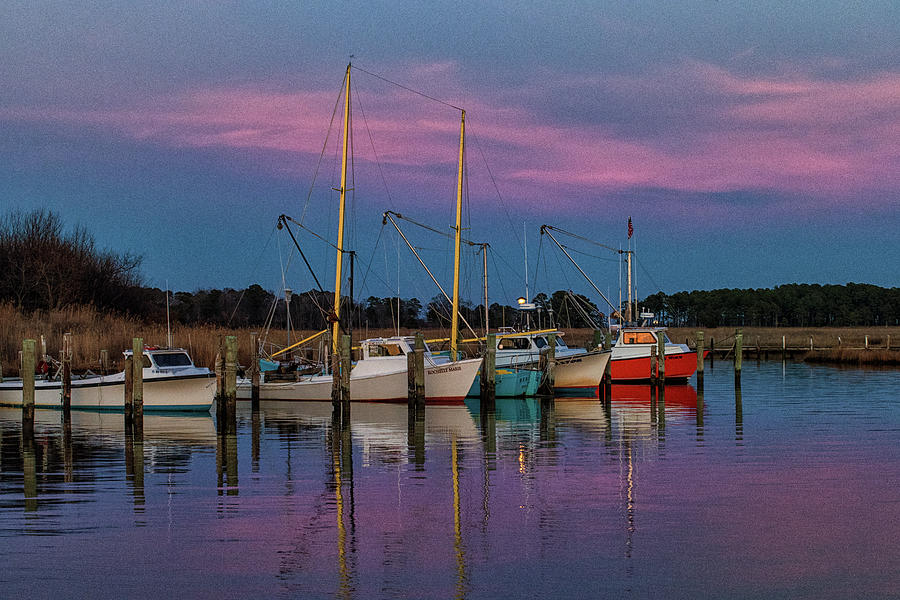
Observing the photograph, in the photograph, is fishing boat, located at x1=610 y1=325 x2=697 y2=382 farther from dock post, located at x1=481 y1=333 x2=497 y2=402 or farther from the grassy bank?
dock post, located at x1=481 y1=333 x2=497 y2=402

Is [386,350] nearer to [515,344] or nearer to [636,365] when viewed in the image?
[515,344]

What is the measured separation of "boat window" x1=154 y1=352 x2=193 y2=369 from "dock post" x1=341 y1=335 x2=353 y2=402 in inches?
212

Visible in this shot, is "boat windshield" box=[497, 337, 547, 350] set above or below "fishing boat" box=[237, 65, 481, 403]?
above

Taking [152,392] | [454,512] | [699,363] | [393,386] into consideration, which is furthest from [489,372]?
[454,512]

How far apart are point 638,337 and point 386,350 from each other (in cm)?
1653

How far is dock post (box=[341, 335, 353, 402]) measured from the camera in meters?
33.0

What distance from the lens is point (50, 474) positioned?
20609 mm

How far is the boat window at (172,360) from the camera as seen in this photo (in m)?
35.1

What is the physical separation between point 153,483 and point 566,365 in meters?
29.3

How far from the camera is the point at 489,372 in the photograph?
123 feet

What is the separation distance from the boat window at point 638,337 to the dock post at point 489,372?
14.9 metres

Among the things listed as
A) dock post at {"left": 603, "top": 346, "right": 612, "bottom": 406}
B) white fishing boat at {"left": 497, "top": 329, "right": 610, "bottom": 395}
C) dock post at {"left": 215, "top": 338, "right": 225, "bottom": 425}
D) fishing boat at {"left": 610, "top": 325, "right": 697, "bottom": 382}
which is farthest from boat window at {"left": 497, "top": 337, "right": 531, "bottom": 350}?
dock post at {"left": 215, "top": 338, "right": 225, "bottom": 425}

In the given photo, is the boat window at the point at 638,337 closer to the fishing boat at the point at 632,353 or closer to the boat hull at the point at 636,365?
the fishing boat at the point at 632,353

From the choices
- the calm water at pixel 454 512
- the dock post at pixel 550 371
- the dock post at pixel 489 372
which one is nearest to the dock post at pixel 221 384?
the calm water at pixel 454 512
